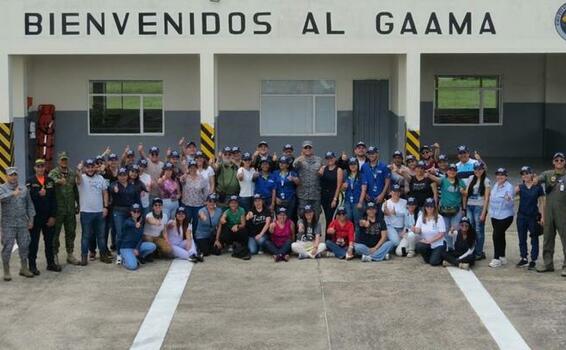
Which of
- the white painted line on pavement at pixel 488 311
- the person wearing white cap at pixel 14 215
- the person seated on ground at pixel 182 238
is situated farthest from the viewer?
the person seated on ground at pixel 182 238

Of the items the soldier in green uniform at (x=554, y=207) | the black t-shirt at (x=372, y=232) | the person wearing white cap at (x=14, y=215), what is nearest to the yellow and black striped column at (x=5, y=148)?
the person wearing white cap at (x=14, y=215)

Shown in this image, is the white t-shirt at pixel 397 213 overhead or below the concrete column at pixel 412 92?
below

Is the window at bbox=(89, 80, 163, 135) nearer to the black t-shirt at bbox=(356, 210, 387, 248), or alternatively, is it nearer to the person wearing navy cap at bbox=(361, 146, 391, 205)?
the person wearing navy cap at bbox=(361, 146, 391, 205)

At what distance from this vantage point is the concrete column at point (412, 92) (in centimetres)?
2022

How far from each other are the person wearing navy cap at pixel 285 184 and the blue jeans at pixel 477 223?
9.07ft

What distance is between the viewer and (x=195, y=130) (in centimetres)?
2333

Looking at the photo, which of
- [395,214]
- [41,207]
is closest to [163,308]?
[41,207]

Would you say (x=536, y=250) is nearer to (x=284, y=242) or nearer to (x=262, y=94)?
(x=284, y=242)

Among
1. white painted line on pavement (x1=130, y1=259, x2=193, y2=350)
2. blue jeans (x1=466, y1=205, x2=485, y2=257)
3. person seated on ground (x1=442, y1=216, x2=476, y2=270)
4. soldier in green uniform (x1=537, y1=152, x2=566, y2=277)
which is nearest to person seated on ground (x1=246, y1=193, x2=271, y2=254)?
white painted line on pavement (x1=130, y1=259, x2=193, y2=350)

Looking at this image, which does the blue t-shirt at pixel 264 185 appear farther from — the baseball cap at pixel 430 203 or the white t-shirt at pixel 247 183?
the baseball cap at pixel 430 203

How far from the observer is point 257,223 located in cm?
1578

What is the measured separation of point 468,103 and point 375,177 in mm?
9918

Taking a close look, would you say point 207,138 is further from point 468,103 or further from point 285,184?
point 468,103

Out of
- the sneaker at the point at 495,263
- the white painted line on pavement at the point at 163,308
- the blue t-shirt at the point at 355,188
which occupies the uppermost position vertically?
the blue t-shirt at the point at 355,188
